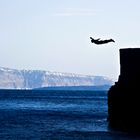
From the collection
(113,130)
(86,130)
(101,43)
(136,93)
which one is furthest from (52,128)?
(101,43)

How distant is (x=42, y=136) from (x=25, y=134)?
1.86 m

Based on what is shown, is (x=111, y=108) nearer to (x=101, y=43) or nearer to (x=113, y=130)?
(x=113, y=130)

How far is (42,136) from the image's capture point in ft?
146

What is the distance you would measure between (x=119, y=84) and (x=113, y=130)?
3471 mm

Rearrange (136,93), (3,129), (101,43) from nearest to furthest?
(101,43), (136,93), (3,129)

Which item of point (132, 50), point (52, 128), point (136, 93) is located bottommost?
point (52, 128)

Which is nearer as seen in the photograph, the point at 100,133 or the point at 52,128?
the point at 100,133

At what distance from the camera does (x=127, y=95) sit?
45344 millimetres

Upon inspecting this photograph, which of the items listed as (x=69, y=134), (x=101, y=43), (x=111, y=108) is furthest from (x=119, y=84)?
(x=101, y=43)

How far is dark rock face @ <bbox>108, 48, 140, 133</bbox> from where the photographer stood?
44156 mm

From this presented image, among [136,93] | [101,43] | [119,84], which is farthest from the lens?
[119,84]

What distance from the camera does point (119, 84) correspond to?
155 ft

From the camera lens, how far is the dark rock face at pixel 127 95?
44.2 m

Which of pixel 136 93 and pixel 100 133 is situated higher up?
pixel 136 93
